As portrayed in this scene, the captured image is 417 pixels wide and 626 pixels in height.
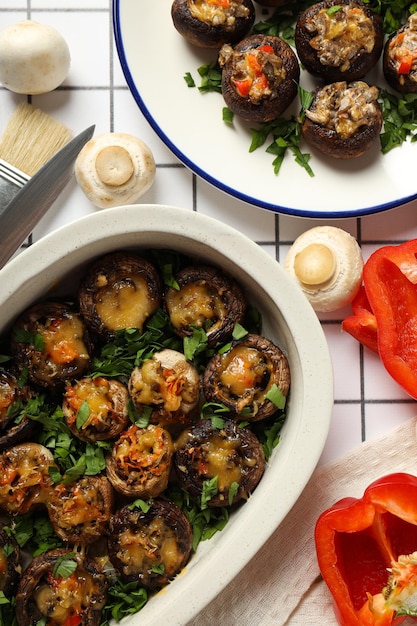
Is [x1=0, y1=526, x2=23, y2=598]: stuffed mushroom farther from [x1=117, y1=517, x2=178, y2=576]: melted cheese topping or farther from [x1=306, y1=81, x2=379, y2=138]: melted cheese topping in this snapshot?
[x1=306, y1=81, x2=379, y2=138]: melted cheese topping

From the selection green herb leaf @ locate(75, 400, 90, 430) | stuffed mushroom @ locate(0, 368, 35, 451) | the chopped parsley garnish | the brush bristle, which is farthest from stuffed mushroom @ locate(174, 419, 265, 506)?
the brush bristle

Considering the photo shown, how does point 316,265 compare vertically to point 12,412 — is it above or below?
above

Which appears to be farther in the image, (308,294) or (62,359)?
(308,294)

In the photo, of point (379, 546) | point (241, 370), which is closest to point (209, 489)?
point (241, 370)

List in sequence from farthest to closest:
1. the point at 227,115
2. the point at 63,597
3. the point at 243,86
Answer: the point at 227,115 < the point at 243,86 < the point at 63,597

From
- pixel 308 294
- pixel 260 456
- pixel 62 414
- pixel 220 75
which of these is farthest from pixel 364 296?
pixel 62 414

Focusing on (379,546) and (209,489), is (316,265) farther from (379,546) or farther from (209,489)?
(379,546)

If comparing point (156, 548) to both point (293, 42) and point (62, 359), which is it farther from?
point (293, 42)
